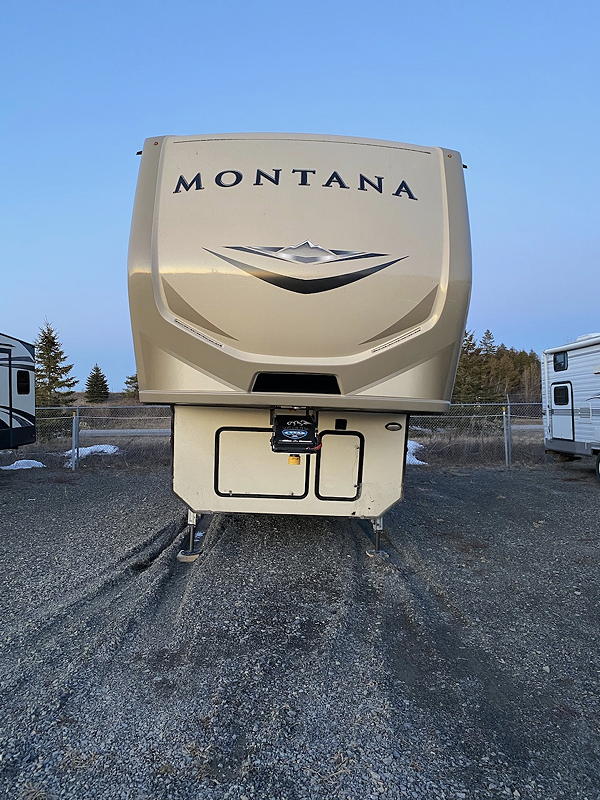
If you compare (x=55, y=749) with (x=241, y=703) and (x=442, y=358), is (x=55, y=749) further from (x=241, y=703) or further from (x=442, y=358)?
(x=442, y=358)

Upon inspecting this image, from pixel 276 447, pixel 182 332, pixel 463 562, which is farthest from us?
pixel 463 562

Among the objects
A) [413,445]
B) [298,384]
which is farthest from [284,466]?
[413,445]

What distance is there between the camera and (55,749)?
2.12 m

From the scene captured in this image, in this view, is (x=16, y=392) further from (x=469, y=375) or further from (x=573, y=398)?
(x=469, y=375)

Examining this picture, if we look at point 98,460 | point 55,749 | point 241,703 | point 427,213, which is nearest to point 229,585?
point 241,703

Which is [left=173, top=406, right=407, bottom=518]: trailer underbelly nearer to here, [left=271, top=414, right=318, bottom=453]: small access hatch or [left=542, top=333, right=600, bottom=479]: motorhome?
[left=271, top=414, right=318, bottom=453]: small access hatch

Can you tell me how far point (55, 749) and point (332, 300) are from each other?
266cm

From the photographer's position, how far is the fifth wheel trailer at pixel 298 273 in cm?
328

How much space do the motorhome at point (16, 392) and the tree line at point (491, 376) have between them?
11.5m

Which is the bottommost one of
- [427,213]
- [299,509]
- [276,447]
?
[299,509]

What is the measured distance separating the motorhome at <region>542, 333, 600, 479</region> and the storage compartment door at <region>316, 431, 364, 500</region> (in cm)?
715

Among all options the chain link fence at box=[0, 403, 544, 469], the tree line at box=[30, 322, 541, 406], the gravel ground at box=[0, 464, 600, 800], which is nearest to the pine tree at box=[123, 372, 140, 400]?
the tree line at box=[30, 322, 541, 406]

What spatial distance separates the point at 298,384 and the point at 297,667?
5.46 ft

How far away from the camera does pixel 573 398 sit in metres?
10.3
